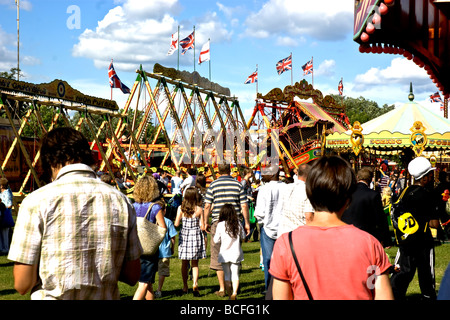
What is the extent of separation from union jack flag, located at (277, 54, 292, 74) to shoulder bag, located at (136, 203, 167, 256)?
3216 centimetres

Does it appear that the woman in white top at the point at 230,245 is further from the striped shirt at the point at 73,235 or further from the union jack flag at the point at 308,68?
the union jack flag at the point at 308,68

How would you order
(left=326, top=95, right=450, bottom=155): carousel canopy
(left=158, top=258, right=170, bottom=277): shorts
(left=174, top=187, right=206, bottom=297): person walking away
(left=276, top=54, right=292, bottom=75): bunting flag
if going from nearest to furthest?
(left=158, top=258, right=170, bottom=277): shorts, (left=174, top=187, right=206, bottom=297): person walking away, (left=326, top=95, right=450, bottom=155): carousel canopy, (left=276, top=54, right=292, bottom=75): bunting flag

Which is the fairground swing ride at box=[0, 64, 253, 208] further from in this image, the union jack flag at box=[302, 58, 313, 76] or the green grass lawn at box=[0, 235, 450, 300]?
the union jack flag at box=[302, 58, 313, 76]

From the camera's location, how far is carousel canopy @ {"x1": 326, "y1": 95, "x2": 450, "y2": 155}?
55.8ft

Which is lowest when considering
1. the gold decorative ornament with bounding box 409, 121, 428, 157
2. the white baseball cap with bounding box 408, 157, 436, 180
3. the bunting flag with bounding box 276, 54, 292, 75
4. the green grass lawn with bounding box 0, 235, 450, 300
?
the green grass lawn with bounding box 0, 235, 450, 300

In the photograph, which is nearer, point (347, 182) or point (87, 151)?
point (347, 182)

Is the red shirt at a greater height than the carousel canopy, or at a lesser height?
lesser

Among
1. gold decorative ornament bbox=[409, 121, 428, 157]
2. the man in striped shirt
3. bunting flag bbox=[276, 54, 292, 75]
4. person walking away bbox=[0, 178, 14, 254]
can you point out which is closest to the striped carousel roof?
gold decorative ornament bbox=[409, 121, 428, 157]

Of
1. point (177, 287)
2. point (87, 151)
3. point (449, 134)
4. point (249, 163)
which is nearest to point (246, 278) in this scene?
point (177, 287)

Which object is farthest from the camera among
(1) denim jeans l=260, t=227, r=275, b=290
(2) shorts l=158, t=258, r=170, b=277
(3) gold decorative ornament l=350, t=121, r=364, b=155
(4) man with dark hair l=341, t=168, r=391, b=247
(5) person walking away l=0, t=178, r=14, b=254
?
(3) gold decorative ornament l=350, t=121, r=364, b=155

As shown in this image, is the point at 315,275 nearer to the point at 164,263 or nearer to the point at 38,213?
the point at 38,213

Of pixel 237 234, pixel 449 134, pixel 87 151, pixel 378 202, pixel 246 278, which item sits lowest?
pixel 246 278

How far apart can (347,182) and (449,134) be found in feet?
53.5

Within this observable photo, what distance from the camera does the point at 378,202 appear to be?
646 centimetres
